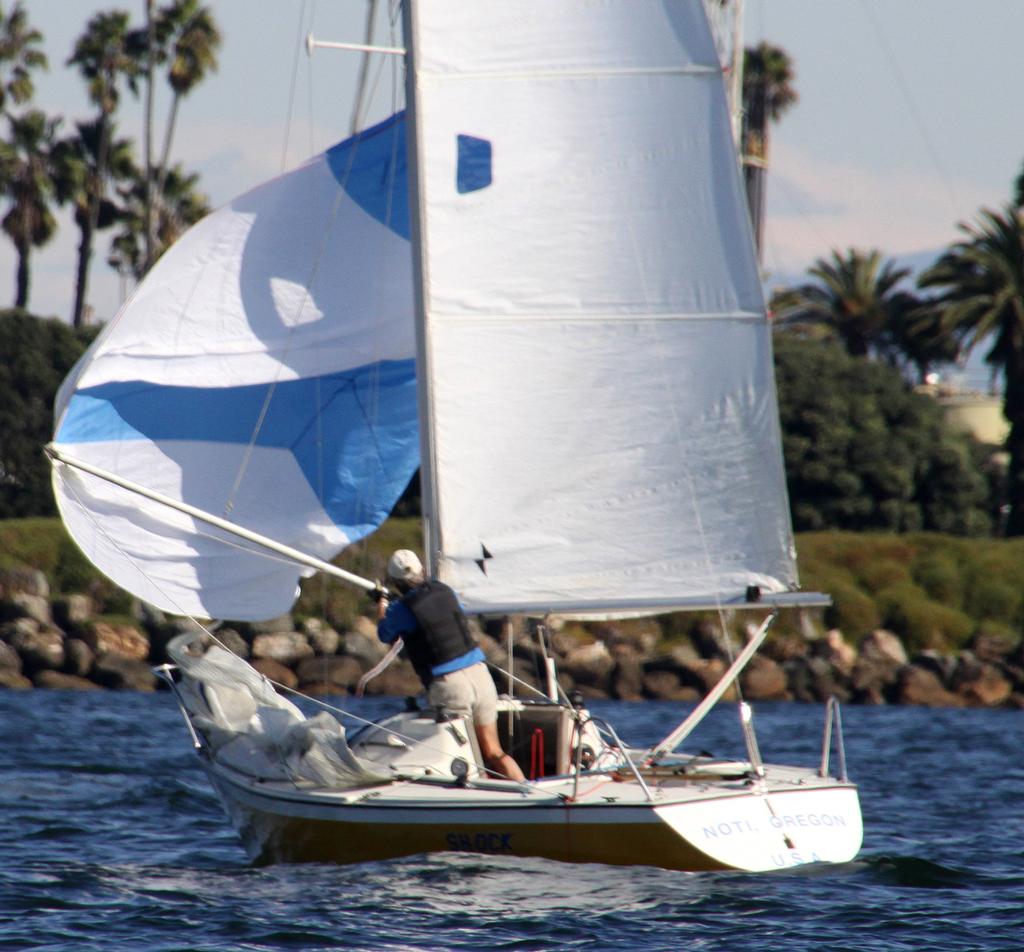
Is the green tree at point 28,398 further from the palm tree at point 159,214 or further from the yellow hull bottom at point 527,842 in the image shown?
the yellow hull bottom at point 527,842

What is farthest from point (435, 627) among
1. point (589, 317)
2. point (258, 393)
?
point (258, 393)

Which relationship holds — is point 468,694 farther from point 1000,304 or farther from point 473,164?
point 1000,304

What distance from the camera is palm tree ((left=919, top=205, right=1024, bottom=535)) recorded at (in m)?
49.7

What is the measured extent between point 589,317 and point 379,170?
2.46m

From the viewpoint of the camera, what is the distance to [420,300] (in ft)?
46.3

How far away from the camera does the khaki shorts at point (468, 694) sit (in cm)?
1331

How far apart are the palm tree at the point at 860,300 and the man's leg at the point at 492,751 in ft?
157

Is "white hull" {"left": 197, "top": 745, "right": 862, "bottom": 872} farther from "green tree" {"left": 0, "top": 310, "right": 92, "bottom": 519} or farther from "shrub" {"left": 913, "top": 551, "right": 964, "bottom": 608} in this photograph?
"green tree" {"left": 0, "top": 310, "right": 92, "bottom": 519}

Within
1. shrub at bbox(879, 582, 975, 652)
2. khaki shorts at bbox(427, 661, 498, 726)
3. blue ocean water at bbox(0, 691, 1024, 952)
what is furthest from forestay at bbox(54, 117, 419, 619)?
shrub at bbox(879, 582, 975, 652)

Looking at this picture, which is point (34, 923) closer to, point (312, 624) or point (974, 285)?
point (312, 624)

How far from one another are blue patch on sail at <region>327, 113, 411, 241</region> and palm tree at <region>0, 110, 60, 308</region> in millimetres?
42487

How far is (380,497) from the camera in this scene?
50.1 ft

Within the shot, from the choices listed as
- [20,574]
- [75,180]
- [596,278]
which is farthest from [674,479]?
[75,180]

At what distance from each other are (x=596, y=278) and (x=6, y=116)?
46438 mm
